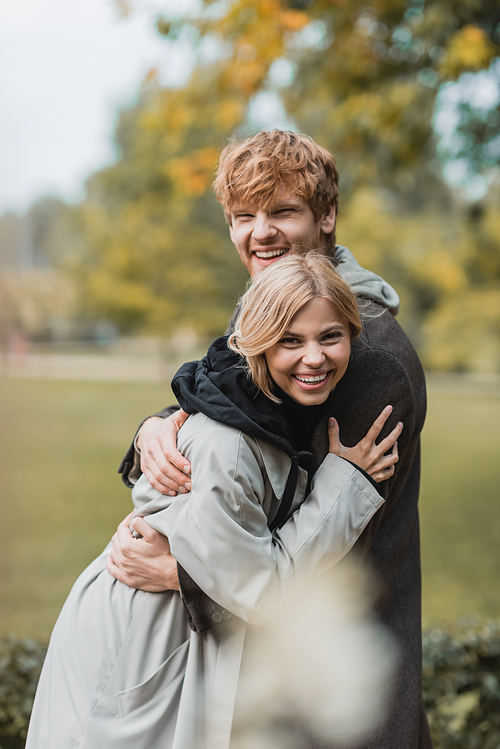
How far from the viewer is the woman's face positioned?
1553 millimetres

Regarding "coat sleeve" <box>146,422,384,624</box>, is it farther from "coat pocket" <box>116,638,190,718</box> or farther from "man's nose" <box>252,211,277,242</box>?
"man's nose" <box>252,211,277,242</box>

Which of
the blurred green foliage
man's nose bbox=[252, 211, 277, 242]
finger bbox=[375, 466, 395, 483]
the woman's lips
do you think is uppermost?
the blurred green foliage

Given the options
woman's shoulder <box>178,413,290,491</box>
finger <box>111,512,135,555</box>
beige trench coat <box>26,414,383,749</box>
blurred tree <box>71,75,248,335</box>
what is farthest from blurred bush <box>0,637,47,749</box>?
blurred tree <box>71,75,248,335</box>

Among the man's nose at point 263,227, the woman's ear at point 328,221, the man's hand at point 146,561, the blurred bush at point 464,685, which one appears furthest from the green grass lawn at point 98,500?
the man's nose at point 263,227

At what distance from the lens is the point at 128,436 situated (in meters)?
15.3

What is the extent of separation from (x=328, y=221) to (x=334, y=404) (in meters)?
0.56

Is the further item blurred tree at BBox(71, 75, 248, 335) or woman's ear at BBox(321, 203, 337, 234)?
blurred tree at BBox(71, 75, 248, 335)

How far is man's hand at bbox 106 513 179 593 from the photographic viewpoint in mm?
1667

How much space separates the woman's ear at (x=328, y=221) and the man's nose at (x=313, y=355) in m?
0.49

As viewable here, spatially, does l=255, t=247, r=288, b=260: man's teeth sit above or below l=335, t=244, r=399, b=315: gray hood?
above

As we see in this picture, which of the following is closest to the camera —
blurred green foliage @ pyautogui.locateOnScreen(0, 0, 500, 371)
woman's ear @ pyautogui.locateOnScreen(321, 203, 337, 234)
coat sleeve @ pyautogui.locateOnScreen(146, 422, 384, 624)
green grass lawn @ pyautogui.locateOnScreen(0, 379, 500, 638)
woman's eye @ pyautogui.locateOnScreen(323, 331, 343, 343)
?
coat sleeve @ pyautogui.locateOnScreen(146, 422, 384, 624)

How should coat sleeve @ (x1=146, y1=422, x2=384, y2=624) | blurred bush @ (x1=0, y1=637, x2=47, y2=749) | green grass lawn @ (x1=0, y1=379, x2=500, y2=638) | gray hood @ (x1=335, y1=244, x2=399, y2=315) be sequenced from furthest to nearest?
green grass lawn @ (x1=0, y1=379, x2=500, y2=638) < blurred bush @ (x1=0, y1=637, x2=47, y2=749) < gray hood @ (x1=335, y1=244, x2=399, y2=315) < coat sleeve @ (x1=146, y1=422, x2=384, y2=624)

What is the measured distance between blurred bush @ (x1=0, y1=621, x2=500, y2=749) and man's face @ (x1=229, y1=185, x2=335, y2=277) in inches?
83.6

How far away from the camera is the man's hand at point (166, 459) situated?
5.32 feet
